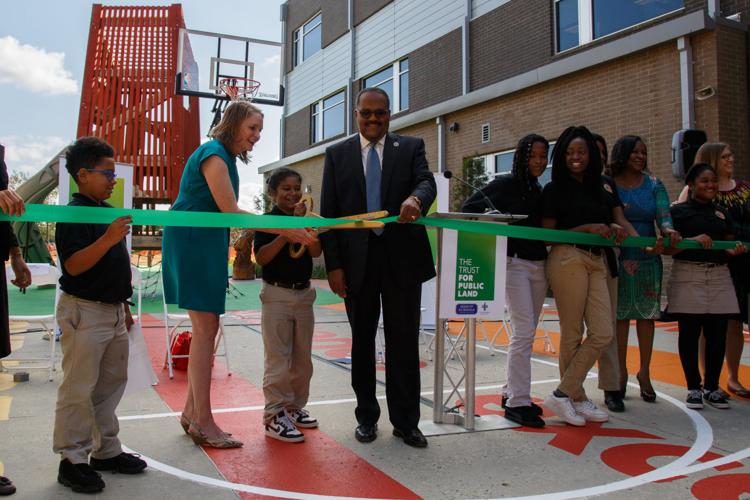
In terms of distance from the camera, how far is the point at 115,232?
109 inches

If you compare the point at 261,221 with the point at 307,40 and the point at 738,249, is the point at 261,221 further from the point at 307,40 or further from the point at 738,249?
the point at 307,40

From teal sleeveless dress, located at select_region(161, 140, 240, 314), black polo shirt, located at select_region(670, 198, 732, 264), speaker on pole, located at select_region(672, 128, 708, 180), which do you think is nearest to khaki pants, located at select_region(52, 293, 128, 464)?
teal sleeveless dress, located at select_region(161, 140, 240, 314)

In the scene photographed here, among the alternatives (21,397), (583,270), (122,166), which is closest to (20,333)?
(122,166)

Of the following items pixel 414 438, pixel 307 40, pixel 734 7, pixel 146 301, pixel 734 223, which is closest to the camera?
pixel 414 438

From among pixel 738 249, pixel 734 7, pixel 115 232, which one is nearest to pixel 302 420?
pixel 115 232

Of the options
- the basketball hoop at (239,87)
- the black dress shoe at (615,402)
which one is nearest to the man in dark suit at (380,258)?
the black dress shoe at (615,402)

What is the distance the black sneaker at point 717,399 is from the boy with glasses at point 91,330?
3771mm

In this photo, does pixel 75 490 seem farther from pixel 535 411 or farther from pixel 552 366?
pixel 552 366

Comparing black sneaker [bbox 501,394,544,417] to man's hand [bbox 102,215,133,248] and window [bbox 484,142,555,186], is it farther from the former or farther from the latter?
window [bbox 484,142,555,186]

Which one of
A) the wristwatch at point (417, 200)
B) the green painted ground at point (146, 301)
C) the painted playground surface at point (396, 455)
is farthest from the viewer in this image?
the green painted ground at point (146, 301)

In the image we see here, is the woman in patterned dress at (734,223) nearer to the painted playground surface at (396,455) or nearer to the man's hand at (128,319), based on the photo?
the painted playground surface at (396,455)

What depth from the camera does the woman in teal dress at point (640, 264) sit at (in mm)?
4531

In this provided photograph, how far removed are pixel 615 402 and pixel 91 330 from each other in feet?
11.1

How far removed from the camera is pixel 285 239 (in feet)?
12.0
